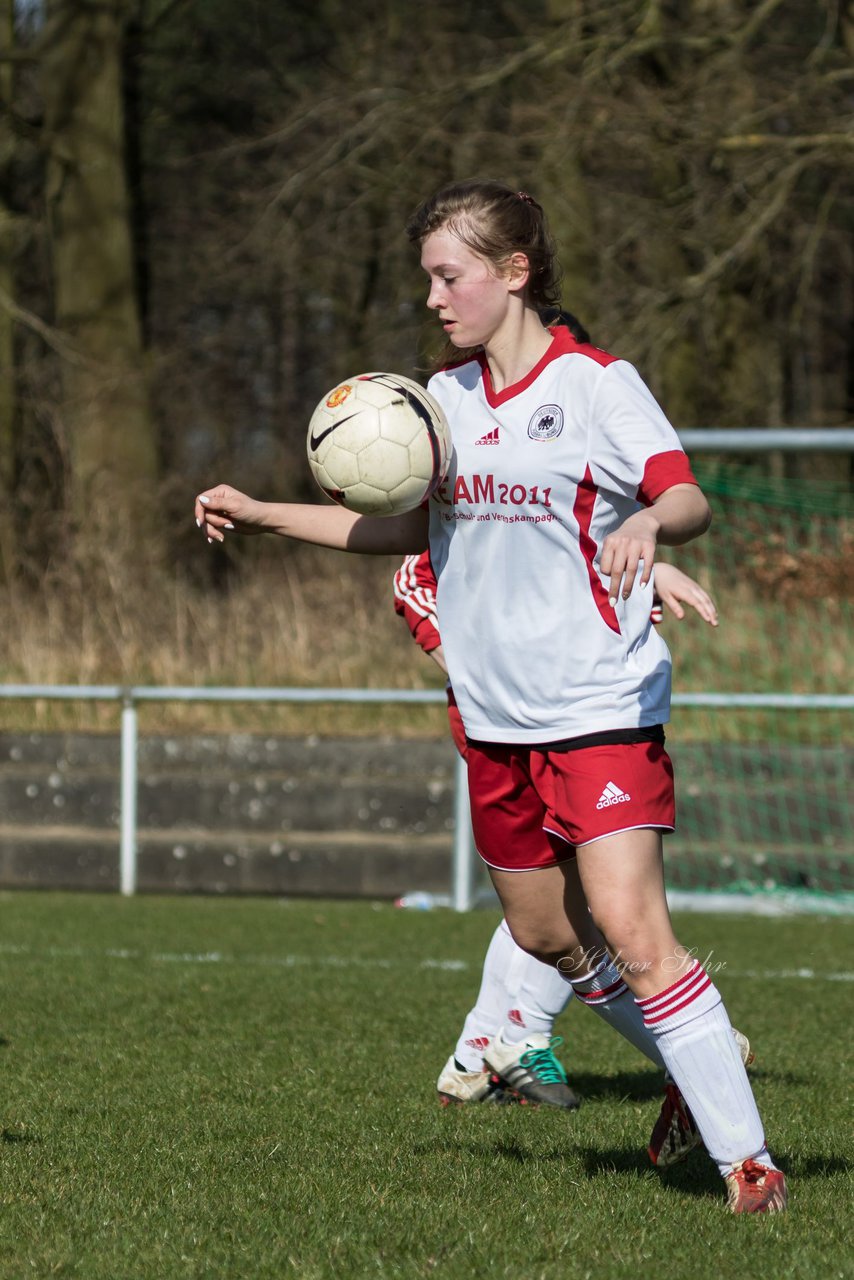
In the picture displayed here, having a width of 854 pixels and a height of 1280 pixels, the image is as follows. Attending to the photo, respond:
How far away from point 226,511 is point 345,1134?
1.57 metres

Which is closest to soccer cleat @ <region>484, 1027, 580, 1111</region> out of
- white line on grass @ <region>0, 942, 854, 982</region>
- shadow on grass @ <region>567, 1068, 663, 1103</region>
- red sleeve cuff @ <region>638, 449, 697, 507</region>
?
shadow on grass @ <region>567, 1068, 663, 1103</region>

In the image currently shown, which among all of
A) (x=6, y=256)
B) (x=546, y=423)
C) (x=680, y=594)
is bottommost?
(x=680, y=594)

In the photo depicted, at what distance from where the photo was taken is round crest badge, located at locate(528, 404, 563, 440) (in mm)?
3697

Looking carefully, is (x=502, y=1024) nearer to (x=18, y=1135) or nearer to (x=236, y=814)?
(x=18, y=1135)

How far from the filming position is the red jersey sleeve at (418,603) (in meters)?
4.77

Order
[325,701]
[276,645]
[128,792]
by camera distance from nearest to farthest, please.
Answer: [325,701] → [128,792] → [276,645]

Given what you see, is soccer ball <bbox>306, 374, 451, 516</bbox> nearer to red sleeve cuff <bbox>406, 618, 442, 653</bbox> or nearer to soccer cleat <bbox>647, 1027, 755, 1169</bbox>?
red sleeve cuff <bbox>406, 618, 442, 653</bbox>

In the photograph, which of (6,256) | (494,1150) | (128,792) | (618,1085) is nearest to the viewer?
(494,1150)

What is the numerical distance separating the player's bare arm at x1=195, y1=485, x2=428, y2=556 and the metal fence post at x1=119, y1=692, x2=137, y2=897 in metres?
6.69

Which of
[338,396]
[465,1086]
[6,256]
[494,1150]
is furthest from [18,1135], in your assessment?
[6,256]

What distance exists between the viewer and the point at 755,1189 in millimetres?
3475

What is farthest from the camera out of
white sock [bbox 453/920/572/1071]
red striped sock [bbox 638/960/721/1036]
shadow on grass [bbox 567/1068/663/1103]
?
shadow on grass [bbox 567/1068/663/1103]

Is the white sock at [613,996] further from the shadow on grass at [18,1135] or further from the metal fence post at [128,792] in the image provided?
the metal fence post at [128,792]

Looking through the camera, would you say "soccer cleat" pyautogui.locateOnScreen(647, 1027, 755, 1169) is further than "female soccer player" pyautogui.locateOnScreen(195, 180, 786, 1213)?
Yes
